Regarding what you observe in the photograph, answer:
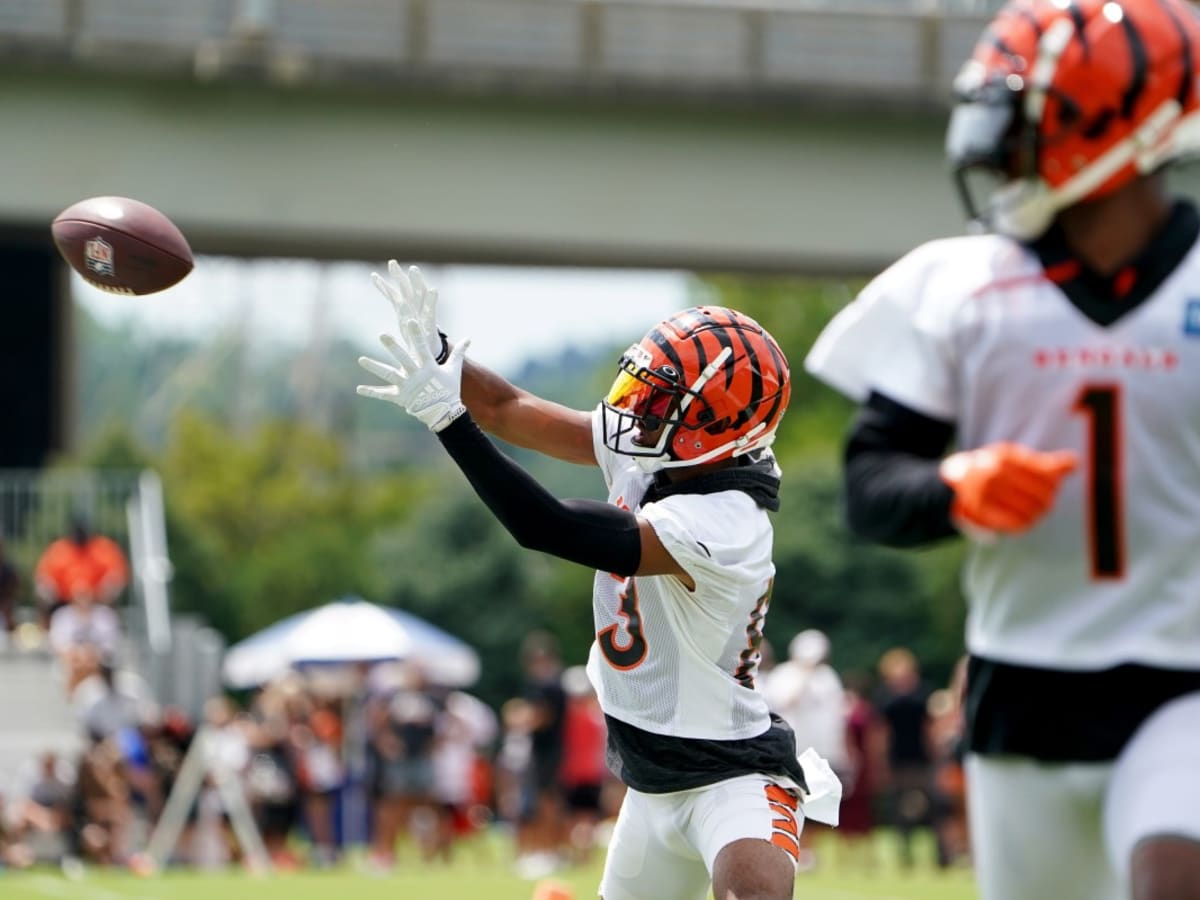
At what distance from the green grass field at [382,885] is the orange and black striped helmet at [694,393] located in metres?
7.62

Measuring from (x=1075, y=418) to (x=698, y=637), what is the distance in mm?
1681

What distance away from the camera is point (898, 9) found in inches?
685

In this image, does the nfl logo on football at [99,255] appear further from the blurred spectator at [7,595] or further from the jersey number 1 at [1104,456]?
the blurred spectator at [7,595]

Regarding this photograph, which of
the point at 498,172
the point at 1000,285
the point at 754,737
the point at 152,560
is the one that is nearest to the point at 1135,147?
the point at 1000,285

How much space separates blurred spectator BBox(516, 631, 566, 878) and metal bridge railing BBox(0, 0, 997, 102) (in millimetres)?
4705

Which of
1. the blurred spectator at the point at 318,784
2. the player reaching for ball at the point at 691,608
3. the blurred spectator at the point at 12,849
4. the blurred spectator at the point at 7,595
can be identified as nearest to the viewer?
the player reaching for ball at the point at 691,608

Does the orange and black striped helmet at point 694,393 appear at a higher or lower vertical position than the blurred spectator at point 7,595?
higher

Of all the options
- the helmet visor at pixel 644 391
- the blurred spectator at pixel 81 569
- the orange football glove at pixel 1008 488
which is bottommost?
the blurred spectator at pixel 81 569

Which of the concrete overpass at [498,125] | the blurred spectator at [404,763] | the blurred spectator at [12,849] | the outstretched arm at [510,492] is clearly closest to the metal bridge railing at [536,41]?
the concrete overpass at [498,125]

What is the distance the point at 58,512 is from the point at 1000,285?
19065 millimetres

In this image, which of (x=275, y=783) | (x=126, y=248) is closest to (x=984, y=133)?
(x=126, y=248)

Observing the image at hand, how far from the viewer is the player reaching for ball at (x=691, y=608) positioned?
4668 mm

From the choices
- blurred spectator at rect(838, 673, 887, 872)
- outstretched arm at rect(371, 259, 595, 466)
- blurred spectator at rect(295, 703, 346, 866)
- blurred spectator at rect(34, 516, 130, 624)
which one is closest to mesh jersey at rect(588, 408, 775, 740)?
outstretched arm at rect(371, 259, 595, 466)

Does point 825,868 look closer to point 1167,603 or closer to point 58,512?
point 58,512
